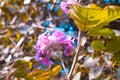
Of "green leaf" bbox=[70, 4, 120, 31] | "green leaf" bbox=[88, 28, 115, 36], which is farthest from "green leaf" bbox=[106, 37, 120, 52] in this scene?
"green leaf" bbox=[70, 4, 120, 31]

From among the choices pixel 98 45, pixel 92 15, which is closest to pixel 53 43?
pixel 98 45

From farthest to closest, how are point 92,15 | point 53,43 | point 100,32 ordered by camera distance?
1. point 53,43
2. point 100,32
3. point 92,15

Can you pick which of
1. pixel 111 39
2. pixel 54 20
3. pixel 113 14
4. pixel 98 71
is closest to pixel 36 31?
pixel 54 20

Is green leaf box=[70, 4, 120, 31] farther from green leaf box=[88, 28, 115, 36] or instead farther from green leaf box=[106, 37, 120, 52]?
green leaf box=[106, 37, 120, 52]

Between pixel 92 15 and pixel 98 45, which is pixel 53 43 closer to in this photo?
pixel 98 45

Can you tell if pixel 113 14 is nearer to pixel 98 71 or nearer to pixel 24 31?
pixel 98 71

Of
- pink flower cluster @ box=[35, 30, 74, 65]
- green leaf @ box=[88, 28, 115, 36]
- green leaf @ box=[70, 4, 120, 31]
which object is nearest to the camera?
green leaf @ box=[70, 4, 120, 31]

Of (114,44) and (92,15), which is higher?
(92,15)

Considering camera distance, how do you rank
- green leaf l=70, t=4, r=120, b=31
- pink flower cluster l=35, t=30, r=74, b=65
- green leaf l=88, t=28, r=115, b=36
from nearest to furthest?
1. green leaf l=70, t=4, r=120, b=31
2. green leaf l=88, t=28, r=115, b=36
3. pink flower cluster l=35, t=30, r=74, b=65

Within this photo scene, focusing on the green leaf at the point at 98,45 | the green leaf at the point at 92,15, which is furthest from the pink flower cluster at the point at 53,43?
the green leaf at the point at 92,15
